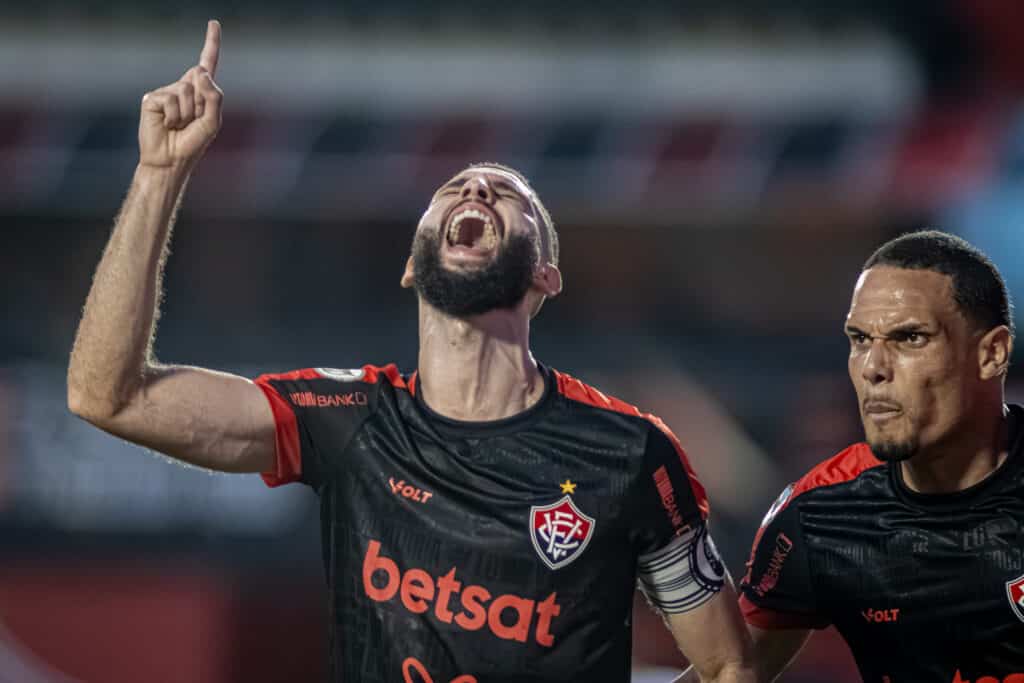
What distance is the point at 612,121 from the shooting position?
11930mm

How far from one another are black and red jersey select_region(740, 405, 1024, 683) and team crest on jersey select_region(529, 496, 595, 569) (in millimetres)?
759

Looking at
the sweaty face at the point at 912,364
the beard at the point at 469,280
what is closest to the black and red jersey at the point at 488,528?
the beard at the point at 469,280

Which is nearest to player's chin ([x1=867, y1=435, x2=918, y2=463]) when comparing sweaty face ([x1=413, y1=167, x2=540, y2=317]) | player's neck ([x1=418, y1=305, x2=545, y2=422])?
player's neck ([x1=418, y1=305, x2=545, y2=422])

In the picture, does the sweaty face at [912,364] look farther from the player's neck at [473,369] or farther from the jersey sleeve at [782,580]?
the player's neck at [473,369]

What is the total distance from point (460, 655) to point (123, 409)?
3.28 ft

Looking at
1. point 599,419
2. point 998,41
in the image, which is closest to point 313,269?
point 998,41

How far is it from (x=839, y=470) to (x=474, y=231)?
4.13 feet

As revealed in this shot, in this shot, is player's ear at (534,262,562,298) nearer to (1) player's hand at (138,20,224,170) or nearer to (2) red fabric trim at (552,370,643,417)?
(2) red fabric trim at (552,370,643,417)

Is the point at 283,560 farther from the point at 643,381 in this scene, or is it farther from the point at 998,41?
the point at 998,41

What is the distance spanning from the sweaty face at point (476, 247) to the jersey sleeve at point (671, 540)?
0.56 metres

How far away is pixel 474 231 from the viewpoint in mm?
3967

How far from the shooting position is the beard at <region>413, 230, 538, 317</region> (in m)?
3.74

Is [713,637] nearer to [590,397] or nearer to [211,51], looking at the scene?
[590,397]

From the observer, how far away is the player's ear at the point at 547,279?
3.96 meters
